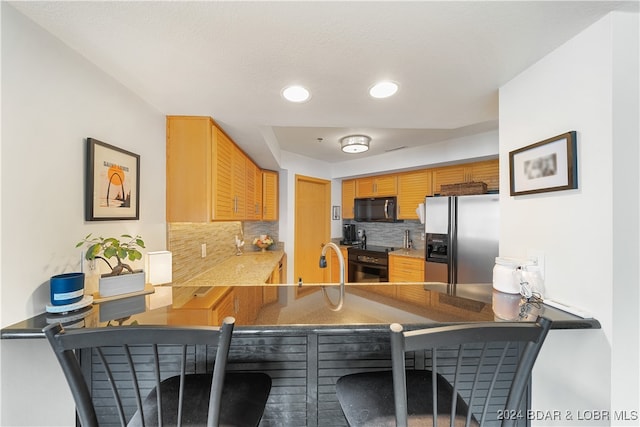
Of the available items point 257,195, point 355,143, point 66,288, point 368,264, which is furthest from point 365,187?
point 66,288

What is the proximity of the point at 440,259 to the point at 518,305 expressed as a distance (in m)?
1.63

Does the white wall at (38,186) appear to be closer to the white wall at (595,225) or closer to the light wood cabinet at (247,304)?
the light wood cabinet at (247,304)

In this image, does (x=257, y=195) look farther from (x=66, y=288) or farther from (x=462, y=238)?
(x=462, y=238)

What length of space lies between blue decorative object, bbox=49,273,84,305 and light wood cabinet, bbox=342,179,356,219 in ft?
11.7

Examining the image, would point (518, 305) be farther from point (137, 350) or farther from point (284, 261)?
point (284, 261)

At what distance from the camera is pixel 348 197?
4.30 meters

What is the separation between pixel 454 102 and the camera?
1.53 metres

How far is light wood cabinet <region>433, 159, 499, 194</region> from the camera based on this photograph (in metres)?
2.87

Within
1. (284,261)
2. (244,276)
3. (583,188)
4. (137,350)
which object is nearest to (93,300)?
(137,350)

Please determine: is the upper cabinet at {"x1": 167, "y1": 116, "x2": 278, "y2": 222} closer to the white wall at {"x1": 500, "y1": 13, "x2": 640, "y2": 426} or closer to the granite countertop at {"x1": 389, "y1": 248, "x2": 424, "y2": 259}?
the white wall at {"x1": 500, "y1": 13, "x2": 640, "y2": 426}

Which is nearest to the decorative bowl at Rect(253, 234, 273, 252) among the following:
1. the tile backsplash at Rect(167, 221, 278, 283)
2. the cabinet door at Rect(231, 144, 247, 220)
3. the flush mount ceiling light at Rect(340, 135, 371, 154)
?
the tile backsplash at Rect(167, 221, 278, 283)

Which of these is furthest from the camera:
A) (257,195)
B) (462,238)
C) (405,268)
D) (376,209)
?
(376,209)

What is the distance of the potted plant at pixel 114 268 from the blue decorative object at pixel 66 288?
0.14m

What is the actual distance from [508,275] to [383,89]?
118 cm
